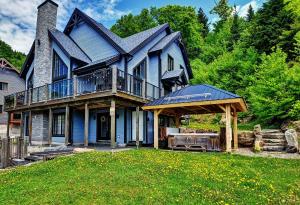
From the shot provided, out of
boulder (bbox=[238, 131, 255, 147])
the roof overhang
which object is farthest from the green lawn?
boulder (bbox=[238, 131, 255, 147])

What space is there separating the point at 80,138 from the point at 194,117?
46.9ft

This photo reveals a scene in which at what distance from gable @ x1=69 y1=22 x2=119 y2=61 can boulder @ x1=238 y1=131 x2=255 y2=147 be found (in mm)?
9745

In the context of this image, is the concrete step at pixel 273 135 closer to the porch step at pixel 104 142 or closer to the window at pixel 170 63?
the window at pixel 170 63

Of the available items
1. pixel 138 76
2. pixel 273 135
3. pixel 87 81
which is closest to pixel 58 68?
pixel 87 81

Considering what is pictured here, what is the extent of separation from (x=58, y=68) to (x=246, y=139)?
46.8 feet

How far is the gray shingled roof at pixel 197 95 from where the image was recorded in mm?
11711

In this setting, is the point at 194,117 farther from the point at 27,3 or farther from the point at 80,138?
the point at 27,3

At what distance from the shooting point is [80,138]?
17.5 metres

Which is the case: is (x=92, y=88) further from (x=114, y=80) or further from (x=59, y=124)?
(x=59, y=124)

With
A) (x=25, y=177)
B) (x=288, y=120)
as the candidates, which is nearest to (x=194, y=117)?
(x=288, y=120)

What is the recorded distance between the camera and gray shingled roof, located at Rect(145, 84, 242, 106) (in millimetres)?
11711

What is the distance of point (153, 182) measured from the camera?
6.48m

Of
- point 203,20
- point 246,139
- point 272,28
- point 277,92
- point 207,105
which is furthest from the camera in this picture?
point 203,20

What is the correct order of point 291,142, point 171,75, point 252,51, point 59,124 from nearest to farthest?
point 291,142
point 59,124
point 171,75
point 252,51
